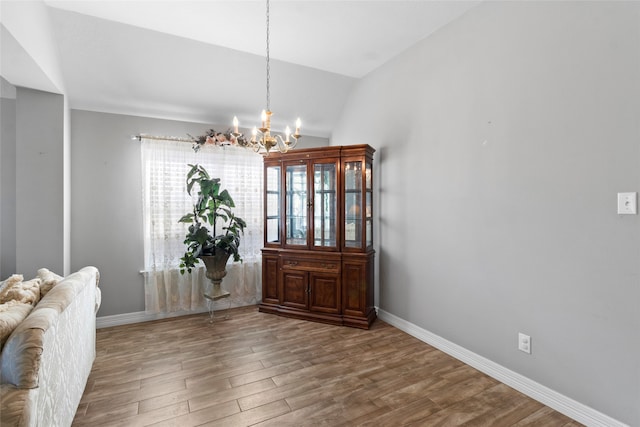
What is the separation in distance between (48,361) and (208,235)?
2186mm

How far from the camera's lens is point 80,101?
3336 millimetres

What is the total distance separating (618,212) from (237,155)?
3.78m

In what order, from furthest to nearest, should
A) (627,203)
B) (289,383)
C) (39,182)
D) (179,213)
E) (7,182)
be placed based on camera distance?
(179,213) < (7,182) < (39,182) < (289,383) < (627,203)

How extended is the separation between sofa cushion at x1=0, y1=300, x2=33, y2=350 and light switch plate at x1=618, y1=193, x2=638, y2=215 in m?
3.24

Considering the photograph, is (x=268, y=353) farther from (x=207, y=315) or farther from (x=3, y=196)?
(x=3, y=196)

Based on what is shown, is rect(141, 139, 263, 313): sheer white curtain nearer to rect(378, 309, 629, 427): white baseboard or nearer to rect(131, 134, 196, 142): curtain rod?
rect(131, 134, 196, 142): curtain rod

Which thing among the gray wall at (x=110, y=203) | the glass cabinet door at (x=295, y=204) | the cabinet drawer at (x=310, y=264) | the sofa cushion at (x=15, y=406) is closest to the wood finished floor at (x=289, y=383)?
the gray wall at (x=110, y=203)

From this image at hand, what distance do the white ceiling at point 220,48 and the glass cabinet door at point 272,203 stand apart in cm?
88

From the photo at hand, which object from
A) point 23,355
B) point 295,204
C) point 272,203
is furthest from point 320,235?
point 23,355

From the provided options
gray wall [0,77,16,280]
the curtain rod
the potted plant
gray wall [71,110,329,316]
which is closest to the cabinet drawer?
the potted plant

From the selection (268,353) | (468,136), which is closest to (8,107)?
(268,353)

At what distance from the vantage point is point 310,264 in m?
3.73

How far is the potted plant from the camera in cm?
362

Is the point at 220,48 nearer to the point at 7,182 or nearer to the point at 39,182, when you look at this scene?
the point at 39,182
